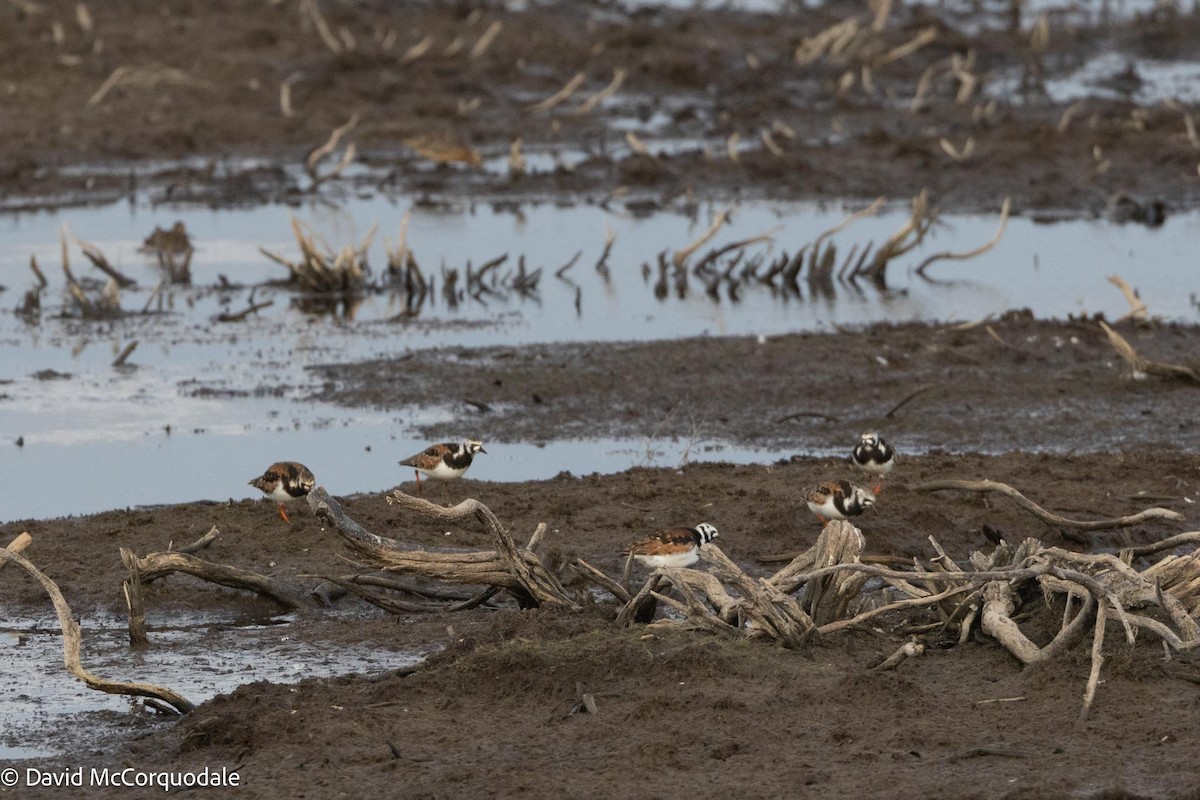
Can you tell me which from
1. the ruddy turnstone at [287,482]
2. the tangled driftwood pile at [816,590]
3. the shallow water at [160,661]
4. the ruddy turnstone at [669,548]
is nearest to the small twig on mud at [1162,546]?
the tangled driftwood pile at [816,590]

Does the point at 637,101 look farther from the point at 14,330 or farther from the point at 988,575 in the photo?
the point at 988,575

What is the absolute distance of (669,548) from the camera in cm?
857

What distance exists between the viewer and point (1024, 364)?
555 inches

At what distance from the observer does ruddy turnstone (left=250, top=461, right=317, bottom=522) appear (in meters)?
9.49

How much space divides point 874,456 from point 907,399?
2.32 meters

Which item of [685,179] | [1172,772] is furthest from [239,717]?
[685,179]

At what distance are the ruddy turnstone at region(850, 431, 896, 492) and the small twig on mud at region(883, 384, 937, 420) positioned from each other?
219 centimetres

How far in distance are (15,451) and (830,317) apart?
23.9 feet

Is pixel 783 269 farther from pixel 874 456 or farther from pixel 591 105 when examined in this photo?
pixel 591 105

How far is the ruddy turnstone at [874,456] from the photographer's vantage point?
32.8 ft

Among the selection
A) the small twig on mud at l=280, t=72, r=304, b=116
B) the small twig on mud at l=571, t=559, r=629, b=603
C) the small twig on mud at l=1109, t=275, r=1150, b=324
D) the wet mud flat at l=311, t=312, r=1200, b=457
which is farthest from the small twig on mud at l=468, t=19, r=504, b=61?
the small twig on mud at l=571, t=559, r=629, b=603

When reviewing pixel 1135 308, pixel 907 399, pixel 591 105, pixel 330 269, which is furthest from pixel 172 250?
pixel 591 105

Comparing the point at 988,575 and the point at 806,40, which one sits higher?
the point at 806,40

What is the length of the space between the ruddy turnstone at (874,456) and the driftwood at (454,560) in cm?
246
